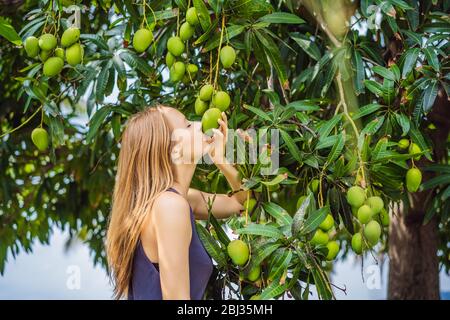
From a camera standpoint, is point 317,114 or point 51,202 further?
point 51,202

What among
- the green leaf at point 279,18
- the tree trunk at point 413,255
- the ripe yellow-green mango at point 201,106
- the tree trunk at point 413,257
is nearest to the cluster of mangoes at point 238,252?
the ripe yellow-green mango at point 201,106

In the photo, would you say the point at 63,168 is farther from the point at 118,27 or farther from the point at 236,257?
the point at 236,257

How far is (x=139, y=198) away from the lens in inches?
62.9

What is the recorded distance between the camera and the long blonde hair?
161cm

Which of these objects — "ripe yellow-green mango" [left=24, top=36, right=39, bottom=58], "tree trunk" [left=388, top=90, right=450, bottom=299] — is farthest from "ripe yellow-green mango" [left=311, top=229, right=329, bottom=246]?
"tree trunk" [left=388, top=90, right=450, bottom=299]

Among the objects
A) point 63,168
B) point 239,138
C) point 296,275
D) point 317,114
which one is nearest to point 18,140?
point 63,168

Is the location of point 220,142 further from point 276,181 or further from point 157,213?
point 157,213

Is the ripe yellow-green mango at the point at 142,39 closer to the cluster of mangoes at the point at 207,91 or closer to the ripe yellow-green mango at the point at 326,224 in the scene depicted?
the cluster of mangoes at the point at 207,91

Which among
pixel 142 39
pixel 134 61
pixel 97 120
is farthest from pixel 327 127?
pixel 97 120

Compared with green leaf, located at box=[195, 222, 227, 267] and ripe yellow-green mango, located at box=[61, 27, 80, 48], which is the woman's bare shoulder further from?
ripe yellow-green mango, located at box=[61, 27, 80, 48]

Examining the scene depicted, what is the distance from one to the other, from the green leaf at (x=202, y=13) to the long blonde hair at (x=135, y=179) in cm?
22

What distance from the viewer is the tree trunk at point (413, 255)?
123 inches

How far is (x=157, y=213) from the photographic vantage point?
60.2 inches

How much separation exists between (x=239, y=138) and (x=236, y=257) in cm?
31
